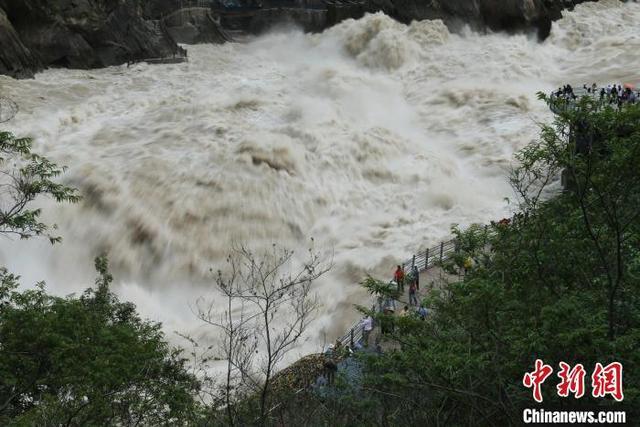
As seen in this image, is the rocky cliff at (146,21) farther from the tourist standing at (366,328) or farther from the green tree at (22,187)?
the tourist standing at (366,328)

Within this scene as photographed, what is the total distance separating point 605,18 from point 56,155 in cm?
3912

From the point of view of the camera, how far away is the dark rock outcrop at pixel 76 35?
3681 cm

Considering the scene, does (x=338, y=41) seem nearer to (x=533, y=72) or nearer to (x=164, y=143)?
(x=533, y=72)

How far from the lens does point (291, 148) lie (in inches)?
1117

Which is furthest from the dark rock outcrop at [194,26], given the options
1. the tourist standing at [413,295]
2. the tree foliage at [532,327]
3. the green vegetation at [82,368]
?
the tree foliage at [532,327]

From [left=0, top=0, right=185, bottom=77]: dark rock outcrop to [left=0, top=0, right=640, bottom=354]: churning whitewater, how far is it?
1.27 m

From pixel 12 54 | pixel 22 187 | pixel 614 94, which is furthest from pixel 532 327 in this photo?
pixel 12 54

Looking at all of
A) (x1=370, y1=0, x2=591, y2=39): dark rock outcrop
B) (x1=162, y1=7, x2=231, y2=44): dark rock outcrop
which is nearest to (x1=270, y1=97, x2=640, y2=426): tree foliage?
(x1=370, y1=0, x2=591, y2=39): dark rock outcrop

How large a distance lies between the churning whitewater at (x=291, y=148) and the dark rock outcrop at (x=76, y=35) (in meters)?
1.27

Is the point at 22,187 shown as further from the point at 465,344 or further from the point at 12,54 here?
the point at 12,54

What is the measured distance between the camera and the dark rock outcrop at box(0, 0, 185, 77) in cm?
3681

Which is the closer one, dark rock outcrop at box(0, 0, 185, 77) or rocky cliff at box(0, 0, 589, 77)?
dark rock outcrop at box(0, 0, 185, 77)

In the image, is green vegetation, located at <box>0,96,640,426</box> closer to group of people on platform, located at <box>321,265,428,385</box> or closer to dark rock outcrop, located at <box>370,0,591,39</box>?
group of people on platform, located at <box>321,265,428,385</box>

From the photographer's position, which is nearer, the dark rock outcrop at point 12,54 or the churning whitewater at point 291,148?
the churning whitewater at point 291,148
